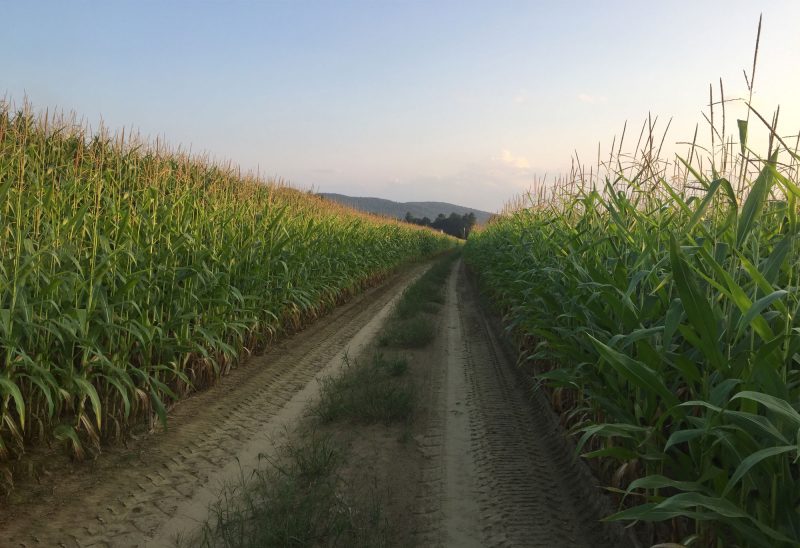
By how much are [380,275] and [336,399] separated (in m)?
12.4

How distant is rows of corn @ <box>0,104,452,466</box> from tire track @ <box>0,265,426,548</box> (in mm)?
255

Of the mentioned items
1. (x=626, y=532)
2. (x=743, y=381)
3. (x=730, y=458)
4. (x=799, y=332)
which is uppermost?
(x=799, y=332)

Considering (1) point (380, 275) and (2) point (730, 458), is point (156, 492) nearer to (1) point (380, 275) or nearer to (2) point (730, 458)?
(2) point (730, 458)

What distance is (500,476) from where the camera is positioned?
3758 mm

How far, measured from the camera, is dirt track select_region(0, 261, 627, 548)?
9.76 feet

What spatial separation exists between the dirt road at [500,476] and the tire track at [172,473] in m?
1.37

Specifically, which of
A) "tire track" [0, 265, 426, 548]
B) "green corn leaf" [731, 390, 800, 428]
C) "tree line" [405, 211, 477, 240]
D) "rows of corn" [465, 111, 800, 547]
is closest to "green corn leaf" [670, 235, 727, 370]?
"rows of corn" [465, 111, 800, 547]

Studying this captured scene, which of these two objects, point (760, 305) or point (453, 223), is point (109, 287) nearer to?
point (760, 305)

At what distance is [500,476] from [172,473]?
225 cm

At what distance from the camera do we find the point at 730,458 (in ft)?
6.91

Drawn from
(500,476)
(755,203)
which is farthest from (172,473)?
(755,203)

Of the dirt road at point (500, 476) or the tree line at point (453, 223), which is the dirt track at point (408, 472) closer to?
the dirt road at point (500, 476)

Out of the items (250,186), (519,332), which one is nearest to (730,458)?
(519,332)

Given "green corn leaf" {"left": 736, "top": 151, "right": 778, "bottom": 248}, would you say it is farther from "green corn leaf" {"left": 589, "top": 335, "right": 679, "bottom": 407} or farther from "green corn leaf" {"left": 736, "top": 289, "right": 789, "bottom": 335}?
"green corn leaf" {"left": 589, "top": 335, "right": 679, "bottom": 407}
